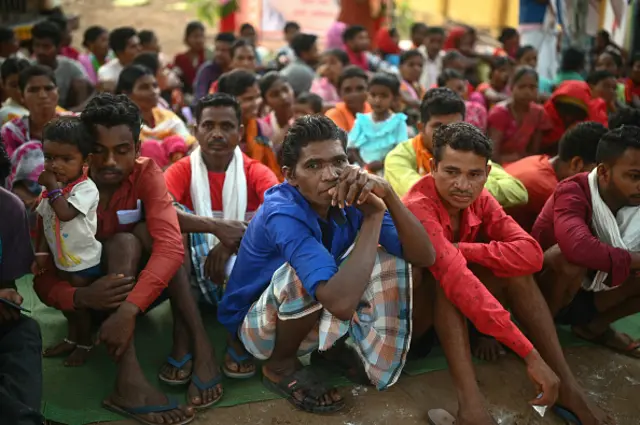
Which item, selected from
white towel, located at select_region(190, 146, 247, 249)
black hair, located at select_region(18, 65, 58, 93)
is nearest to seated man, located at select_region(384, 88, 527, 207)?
white towel, located at select_region(190, 146, 247, 249)

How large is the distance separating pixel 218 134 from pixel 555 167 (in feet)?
6.09

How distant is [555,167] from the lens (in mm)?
3539

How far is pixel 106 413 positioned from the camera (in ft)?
7.61

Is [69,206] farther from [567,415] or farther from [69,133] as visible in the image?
[567,415]

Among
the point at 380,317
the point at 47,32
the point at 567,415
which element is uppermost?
the point at 47,32

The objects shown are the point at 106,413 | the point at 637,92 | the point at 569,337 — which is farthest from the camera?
the point at 637,92

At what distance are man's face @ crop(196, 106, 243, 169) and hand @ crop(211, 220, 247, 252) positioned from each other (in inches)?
18.6

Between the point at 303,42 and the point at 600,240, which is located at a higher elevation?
the point at 303,42

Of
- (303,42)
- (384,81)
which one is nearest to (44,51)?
(303,42)

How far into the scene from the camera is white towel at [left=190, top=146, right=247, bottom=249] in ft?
10.1

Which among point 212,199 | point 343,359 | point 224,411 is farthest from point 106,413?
point 212,199

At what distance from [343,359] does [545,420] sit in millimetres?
821

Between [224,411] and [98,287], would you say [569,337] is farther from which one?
[98,287]

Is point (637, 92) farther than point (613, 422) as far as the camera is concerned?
Yes
